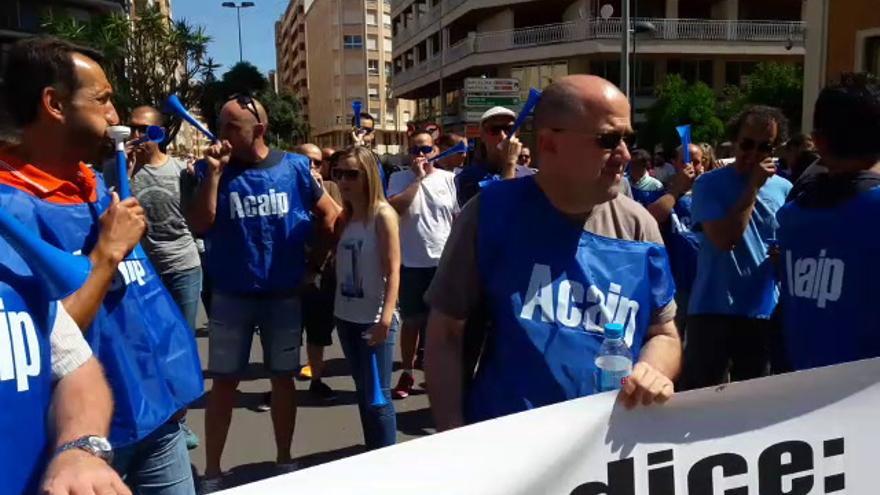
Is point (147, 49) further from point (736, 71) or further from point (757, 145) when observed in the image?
point (757, 145)

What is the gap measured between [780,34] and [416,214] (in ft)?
111

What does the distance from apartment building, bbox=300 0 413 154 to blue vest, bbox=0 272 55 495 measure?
2909 inches

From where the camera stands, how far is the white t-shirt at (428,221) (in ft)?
17.8

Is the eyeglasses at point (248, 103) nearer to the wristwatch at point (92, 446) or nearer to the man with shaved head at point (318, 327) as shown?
the man with shaved head at point (318, 327)

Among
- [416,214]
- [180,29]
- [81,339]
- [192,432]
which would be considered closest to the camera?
[81,339]

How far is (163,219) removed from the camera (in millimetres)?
4766

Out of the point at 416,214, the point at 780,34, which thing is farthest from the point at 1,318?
the point at 780,34

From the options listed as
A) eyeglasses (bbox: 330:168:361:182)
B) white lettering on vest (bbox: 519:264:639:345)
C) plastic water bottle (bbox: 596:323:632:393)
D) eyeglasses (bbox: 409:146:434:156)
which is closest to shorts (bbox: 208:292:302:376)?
eyeglasses (bbox: 330:168:361:182)

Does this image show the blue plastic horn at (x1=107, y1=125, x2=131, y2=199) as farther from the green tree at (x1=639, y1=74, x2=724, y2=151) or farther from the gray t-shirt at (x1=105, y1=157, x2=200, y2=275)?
the green tree at (x1=639, y1=74, x2=724, y2=151)

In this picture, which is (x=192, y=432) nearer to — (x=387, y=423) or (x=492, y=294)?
(x=387, y=423)

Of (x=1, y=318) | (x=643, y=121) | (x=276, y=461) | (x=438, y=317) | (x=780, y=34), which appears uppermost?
(x=780, y=34)

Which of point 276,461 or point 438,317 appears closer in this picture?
point 438,317

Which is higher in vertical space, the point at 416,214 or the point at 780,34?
the point at 780,34

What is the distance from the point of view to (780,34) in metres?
33.8
